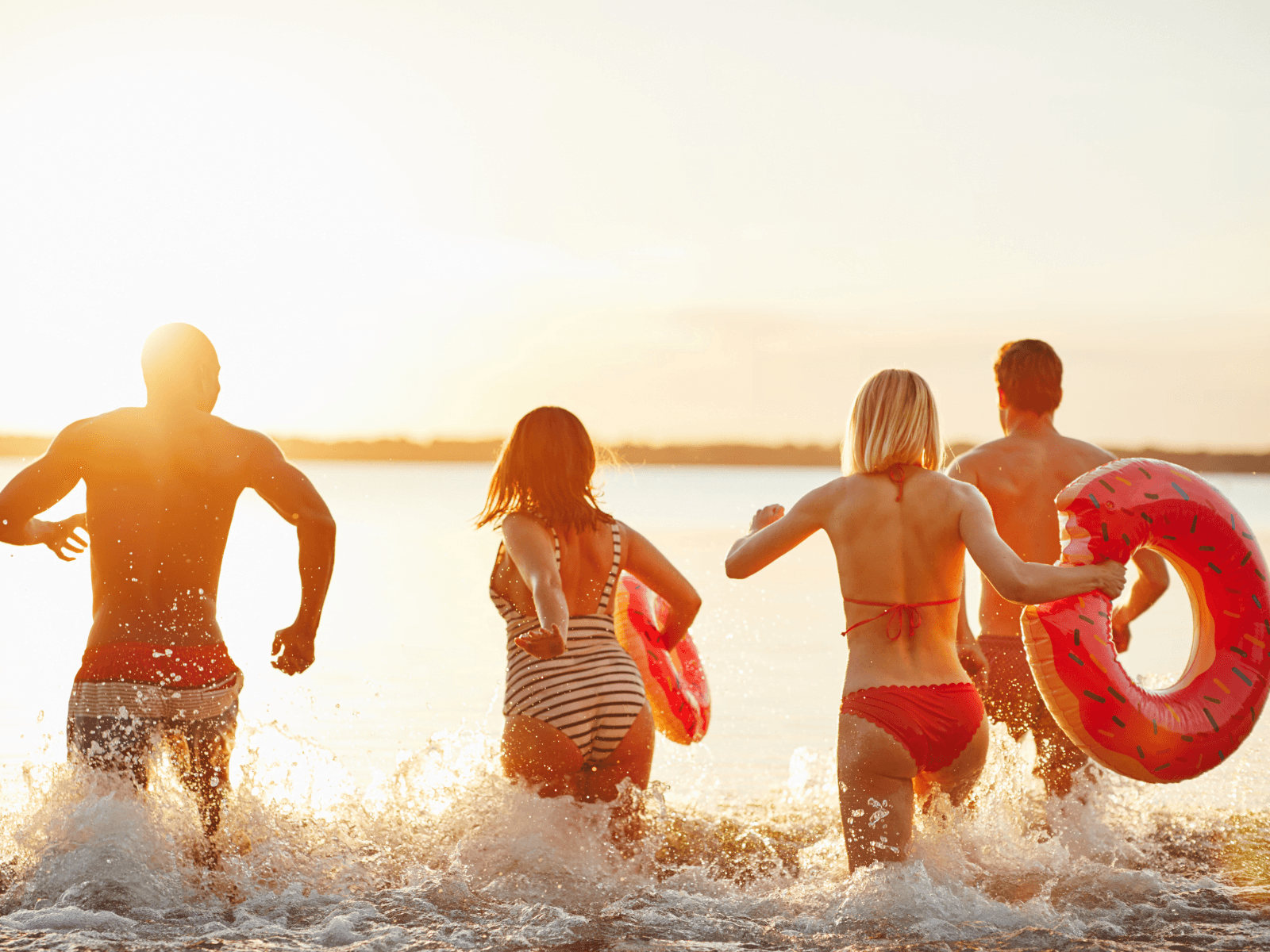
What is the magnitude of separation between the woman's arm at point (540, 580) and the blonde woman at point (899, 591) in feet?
1.85

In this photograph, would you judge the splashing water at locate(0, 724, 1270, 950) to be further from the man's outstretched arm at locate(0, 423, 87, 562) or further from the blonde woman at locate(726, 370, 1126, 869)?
the man's outstretched arm at locate(0, 423, 87, 562)

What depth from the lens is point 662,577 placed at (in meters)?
4.64

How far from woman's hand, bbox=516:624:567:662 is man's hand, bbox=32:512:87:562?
5.41ft

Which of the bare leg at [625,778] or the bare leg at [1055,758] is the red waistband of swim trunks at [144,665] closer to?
the bare leg at [625,778]

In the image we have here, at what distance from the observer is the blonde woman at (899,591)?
3898 mm

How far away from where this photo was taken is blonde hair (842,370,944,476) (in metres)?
3.99

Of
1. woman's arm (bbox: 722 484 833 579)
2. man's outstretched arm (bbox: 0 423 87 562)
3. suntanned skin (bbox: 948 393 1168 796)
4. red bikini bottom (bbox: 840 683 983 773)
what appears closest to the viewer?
red bikini bottom (bbox: 840 683 983 773)

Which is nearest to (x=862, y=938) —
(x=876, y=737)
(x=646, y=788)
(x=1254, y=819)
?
(x=876, y=737)

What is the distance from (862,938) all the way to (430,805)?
74.8 inches

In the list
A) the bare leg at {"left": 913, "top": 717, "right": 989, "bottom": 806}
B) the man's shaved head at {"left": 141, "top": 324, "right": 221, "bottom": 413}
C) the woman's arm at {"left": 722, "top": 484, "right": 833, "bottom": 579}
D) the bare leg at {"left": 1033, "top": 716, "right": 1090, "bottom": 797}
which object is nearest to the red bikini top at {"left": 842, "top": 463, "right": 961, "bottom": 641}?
the woman's arm at {"left": 722, "top": 484, "right": 833, "bottom": 579}

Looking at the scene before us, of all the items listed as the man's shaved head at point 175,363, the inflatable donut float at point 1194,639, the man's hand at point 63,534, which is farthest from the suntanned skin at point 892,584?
the man's hand at point 63,534

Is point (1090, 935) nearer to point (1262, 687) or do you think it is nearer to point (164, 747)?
point (1262, 687)

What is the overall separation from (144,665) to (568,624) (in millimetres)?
1324

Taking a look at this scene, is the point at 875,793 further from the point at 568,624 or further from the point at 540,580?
the point at 540,580
